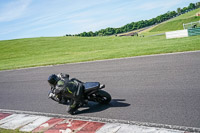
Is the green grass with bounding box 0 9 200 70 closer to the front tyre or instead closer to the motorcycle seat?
the front tyre

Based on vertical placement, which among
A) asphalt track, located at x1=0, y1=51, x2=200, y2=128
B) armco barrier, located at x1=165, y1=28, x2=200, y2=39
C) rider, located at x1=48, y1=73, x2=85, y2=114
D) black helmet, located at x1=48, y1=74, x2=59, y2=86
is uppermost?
armco barrier, located at x1=165, y1=28, x2=200, y2=39

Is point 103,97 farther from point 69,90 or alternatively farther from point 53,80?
point 53,80

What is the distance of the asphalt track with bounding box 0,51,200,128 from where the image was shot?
18.0 ft

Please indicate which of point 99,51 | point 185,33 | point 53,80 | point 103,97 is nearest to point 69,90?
point 53,80

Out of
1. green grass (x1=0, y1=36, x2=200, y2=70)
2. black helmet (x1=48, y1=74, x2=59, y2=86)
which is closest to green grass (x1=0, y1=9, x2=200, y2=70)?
green grass (x1=0, y1=36, x2=200, y2=70)

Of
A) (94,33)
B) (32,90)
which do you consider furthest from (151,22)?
(32,90)

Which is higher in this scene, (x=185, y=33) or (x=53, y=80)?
(x=185, y=33)

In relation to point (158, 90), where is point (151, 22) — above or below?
above

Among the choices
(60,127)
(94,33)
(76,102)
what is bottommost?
(60,127)

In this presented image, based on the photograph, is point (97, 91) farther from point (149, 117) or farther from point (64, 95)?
point (149, 117)

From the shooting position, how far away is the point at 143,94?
704 centimetres

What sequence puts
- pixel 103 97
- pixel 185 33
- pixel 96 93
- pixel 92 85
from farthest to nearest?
1. pixel 185 33
2. pixel 103 97
3. pixel 96 93
4. pixel 92 85

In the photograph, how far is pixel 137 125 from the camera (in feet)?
16.9

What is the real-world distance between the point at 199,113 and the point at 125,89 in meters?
3.22
